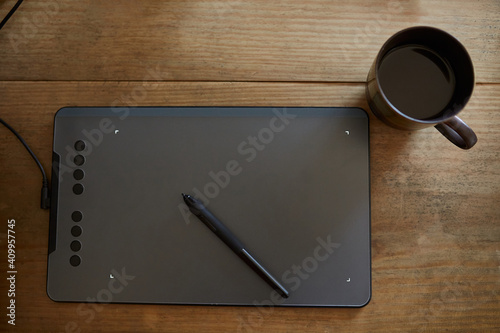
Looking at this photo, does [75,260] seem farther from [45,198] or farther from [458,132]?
[458,132]

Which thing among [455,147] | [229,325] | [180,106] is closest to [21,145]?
[180,106]

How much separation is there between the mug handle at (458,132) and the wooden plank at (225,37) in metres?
0.12

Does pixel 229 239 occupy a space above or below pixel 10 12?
below

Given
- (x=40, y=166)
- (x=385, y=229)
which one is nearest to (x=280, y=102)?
(x=385, y=229)

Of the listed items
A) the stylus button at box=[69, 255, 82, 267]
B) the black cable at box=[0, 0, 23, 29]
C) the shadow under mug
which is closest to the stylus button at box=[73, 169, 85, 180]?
the stylus button at box=[69, 255, 82, 267]

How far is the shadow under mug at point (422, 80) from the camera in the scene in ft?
1.61

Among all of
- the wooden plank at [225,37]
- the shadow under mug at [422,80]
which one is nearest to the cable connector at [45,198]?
the wooden plank at [225,37]

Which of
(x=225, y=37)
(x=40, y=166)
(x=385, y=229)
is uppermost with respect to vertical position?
(x=225, y=37)

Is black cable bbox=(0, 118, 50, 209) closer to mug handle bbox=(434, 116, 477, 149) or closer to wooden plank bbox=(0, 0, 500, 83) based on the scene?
wooden plank bbox=(0, 0, 500, 83)

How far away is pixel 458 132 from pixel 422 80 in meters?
0.08

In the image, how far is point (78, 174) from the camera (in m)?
0.55

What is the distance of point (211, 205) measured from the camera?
1.77 ft

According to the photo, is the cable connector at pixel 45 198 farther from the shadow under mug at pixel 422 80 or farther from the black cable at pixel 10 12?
the shadow under mug at pixel 422 80

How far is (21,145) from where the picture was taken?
1.84 feet
